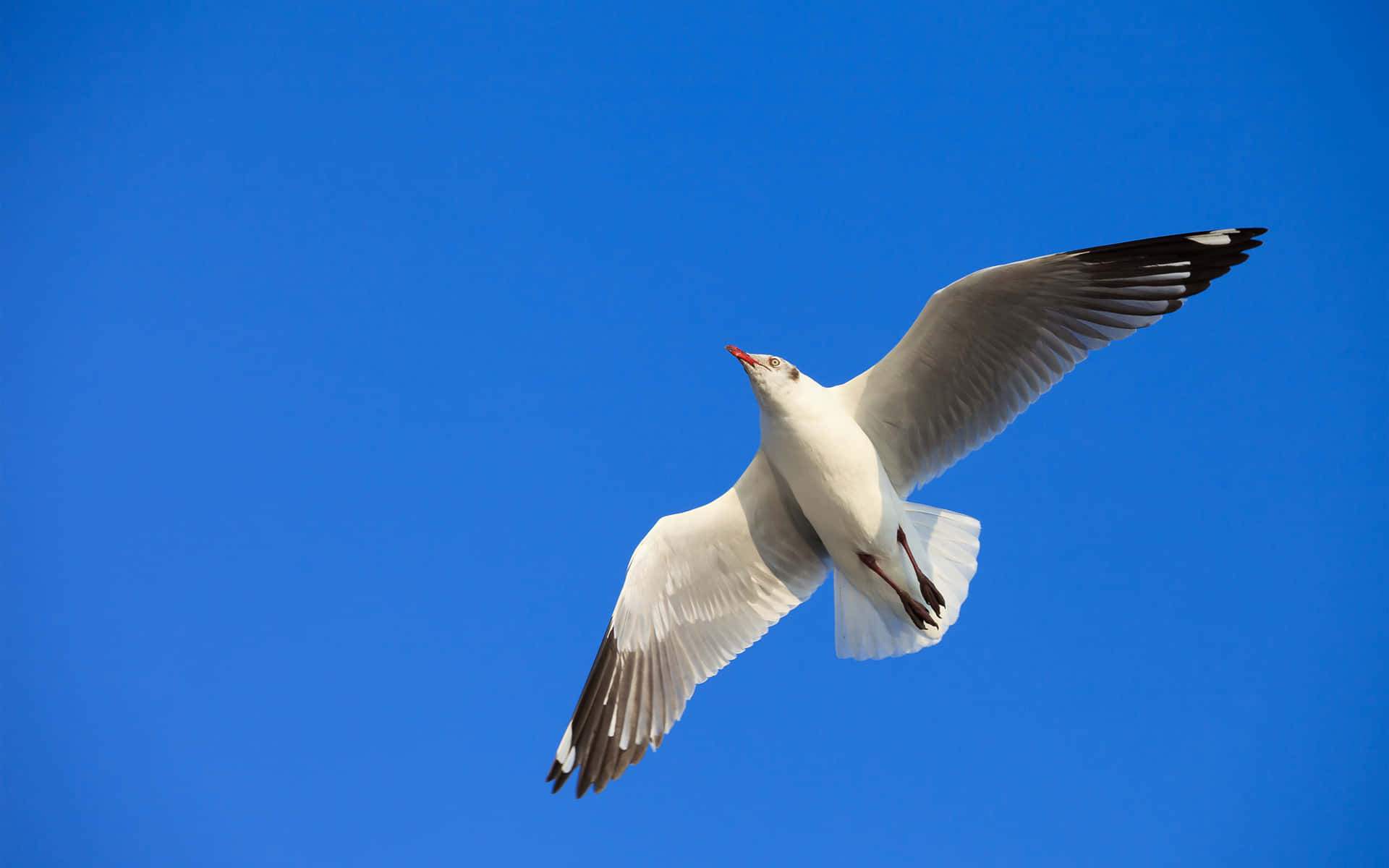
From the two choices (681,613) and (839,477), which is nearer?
(839,477)

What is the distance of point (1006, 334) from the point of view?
495cm

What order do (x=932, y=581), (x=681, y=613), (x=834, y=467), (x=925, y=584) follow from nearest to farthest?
(x=834, y=467) → (x=925, y=584) → (x=932, y=581) → (x=681, y=613)

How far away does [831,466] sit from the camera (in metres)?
4.93

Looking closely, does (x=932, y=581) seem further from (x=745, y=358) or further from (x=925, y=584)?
(x=745, y=358)

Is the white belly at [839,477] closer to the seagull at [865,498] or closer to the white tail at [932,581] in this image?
the seagull at [865,498]

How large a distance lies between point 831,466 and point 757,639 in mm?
1206

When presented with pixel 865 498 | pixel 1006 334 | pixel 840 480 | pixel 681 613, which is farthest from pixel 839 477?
pixel 681 613

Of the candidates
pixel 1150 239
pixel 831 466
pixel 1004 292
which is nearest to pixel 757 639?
pixel 831 466

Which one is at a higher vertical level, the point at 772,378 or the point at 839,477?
the point at 772,378

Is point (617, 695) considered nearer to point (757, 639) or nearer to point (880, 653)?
point (757, 639)

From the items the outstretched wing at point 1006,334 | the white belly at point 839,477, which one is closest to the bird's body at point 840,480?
the white belly at point 839,477

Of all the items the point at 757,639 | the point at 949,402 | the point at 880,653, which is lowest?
the point at 880,653

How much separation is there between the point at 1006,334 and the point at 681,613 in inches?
Result: 90.5

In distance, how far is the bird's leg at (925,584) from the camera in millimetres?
5035
